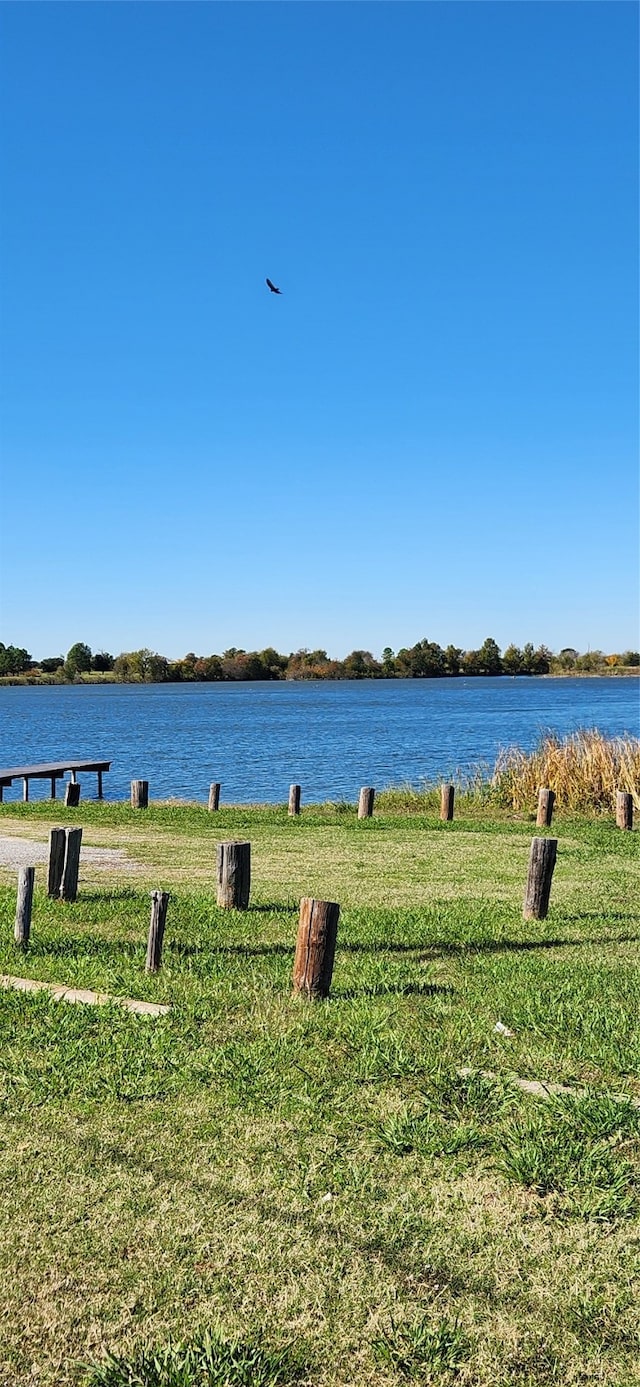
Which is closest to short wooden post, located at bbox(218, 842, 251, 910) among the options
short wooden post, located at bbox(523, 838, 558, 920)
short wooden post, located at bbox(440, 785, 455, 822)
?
short wooden post, located at bbox(523, 838, 558, 920)

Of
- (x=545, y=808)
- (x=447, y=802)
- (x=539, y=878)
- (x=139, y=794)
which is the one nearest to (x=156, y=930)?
(x=539, y=878)

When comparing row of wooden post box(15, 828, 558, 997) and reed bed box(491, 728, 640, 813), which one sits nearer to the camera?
row of wooden post box(15, 828, 558, 997)

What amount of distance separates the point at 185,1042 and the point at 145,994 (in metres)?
1.24

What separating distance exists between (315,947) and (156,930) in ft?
5.15

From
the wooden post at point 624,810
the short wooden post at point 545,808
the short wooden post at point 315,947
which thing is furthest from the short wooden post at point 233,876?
the wooden post at point 624,810

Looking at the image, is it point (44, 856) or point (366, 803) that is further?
point (366, 803)

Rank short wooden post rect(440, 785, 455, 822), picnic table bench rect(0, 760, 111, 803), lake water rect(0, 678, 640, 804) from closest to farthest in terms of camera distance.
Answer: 1. short wooden post rect(440, 785, 455, 822)
2. picnic table bench rect(0, 760, 111, 803)
3. lake water rect(0, 678, 640, 804)

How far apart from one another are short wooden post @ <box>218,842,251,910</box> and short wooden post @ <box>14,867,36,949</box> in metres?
2.40

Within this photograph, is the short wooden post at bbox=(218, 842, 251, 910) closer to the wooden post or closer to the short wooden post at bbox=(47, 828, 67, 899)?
the short wooden post at bbox=(47, 828, 67, 899)

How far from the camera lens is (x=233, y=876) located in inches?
455

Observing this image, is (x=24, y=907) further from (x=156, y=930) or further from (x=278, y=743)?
(x=278, y=743)

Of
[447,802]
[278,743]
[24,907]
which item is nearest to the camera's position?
[24,907]

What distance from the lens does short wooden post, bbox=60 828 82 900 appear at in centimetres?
1178

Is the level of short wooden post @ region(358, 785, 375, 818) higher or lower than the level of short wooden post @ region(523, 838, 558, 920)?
lower
